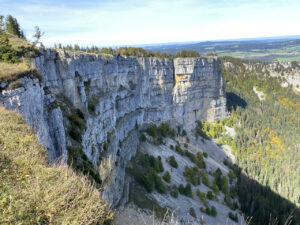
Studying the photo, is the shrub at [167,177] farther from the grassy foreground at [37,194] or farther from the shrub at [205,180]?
the grassy foreground at [37,194]

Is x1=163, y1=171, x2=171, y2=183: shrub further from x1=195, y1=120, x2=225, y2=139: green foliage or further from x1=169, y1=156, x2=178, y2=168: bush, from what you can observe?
x1=195, y1=120, x2=225, y2=139: green foliage

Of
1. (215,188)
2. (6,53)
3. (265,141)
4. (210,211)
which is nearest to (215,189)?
(215,188)

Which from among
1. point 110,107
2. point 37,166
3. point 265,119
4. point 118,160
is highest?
point 37,166

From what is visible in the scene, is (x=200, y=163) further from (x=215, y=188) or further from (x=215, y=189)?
(x=215, y=189)

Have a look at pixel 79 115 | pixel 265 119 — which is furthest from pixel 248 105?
pixel 79 115

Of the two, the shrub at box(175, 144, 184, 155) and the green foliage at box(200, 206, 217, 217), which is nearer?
the green foliage at box(200, 206, 217, 217)

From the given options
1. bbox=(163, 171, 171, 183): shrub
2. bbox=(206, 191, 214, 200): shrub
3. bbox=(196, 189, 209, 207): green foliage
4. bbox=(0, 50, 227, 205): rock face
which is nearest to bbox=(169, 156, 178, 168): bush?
bbox=(163, 171, 171, 183): shrub

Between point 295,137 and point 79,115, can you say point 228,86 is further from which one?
point 79,115
